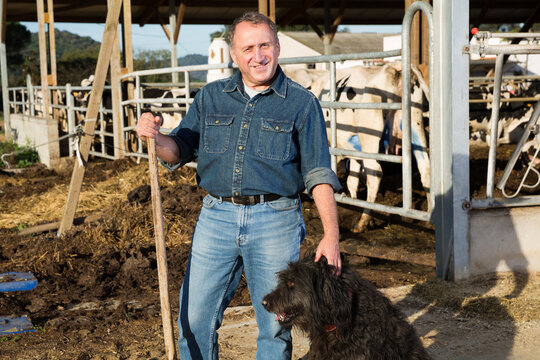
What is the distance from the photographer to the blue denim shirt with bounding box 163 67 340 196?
282 cm

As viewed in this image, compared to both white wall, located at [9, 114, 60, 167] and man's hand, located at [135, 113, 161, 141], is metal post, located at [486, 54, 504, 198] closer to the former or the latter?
man's hand, located at [135, 113, 161, 141]

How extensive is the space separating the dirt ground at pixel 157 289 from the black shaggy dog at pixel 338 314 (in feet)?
3.47

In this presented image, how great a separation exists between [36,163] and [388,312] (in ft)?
37.7

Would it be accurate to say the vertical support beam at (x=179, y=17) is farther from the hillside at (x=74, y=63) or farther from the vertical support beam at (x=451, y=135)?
the vertical support beam at (x=451, y=135)

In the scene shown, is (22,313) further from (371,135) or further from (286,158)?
(371,135)

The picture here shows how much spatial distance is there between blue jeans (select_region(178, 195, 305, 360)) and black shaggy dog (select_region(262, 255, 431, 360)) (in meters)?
0.19

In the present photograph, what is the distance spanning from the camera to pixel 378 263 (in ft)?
19.6

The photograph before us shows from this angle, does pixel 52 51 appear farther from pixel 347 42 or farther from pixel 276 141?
pixel 347 42

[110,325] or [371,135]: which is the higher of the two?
[371,135]

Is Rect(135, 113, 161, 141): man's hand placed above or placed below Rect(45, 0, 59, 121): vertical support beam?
below

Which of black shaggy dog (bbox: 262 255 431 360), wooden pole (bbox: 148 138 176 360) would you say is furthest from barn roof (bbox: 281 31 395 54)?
black shaggy dog (bbox: 262 255 431 360)

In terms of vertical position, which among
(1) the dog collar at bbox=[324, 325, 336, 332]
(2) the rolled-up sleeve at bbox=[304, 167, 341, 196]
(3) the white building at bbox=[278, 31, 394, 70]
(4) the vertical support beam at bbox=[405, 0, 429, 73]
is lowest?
(1) the dog collar at bbox=[324, 325, 336, 332]

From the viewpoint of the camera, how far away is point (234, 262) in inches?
117

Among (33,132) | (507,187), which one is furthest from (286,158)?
(33,132)
